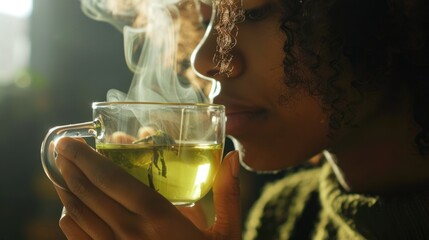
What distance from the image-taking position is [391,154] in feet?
4.48

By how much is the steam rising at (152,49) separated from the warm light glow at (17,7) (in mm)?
967

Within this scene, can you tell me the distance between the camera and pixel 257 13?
126 cm

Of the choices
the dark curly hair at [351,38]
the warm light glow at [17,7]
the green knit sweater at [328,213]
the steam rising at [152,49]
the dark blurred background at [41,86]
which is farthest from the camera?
the warm light glow at [17,7]

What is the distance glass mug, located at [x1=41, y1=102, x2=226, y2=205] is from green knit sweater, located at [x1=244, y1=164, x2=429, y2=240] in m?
0.62

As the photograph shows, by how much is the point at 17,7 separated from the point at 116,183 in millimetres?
2521

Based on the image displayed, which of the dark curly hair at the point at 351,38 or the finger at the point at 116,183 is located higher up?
the dark curly hair at the point at 351,38

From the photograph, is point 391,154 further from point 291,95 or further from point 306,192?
point 306,192

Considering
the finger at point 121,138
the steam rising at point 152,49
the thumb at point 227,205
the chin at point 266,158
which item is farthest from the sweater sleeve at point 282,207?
the finger at point 121,138

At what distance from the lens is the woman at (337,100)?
1.19 meters

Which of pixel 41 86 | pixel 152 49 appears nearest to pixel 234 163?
pixel 152 49

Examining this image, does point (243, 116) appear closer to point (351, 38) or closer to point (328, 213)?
point (351, 38)

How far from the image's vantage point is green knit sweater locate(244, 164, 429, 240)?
129 centimetres

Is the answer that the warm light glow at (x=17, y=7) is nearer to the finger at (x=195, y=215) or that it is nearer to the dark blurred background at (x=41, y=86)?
the dark blurred background at (x=41, y=86)

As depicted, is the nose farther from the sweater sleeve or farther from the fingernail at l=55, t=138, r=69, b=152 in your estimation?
the sweater sleeve
